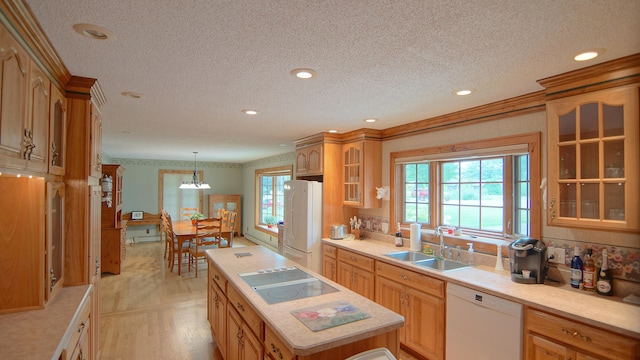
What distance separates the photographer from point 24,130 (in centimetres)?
146

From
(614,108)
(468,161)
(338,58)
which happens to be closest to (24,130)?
(338,58)

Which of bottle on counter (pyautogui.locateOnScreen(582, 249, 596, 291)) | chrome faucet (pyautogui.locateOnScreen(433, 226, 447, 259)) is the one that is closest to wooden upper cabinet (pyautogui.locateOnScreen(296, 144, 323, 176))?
chrome faucet (pyautogui.locateOnScreen(433, 226, 447, 259))

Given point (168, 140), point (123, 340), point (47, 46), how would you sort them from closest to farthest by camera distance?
point (47, 46), point (123, 340), point (168, 140)

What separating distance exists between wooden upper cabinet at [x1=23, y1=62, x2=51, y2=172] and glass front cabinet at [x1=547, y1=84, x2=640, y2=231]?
3.04 metres

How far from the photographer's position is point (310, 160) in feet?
15.2

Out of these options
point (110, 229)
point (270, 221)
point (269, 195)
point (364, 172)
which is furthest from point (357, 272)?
point (269, 195)

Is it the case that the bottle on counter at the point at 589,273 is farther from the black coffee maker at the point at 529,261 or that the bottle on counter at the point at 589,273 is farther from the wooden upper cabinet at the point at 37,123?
the wooden upper cabinet at the point at 37,123

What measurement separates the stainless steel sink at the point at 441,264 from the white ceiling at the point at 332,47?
1.50 meters

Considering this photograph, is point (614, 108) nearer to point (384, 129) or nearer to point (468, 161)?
point (468, 161)

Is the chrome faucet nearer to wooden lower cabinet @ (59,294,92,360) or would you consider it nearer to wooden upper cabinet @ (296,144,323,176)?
wooden upper cabinet @ (296,144,323,176)

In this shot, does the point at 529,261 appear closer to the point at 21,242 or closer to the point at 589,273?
the point at 589,273

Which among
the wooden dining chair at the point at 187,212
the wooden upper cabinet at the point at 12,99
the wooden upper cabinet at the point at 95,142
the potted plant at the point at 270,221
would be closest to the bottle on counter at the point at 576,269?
the wooden upper cabinet at the point at 12,99

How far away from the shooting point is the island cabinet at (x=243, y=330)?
187 cm

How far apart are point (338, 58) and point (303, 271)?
5.62 ft
